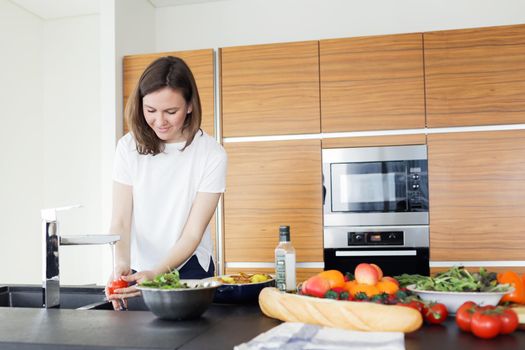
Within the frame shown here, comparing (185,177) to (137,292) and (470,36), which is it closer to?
(137,292)

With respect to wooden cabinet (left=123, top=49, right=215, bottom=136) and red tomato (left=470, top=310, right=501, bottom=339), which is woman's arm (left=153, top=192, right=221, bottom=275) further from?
wooden cabinet (left=123, top=49, right=215, bottom=136)

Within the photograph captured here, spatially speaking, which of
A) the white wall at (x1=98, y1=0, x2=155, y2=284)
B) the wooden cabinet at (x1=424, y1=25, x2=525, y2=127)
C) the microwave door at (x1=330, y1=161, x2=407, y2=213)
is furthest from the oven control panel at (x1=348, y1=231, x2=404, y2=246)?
the white wall at (x1=98, y1=0, x2=155, y2=284)

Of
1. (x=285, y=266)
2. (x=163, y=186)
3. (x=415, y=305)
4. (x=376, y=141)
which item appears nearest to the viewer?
(x=415, y=305)

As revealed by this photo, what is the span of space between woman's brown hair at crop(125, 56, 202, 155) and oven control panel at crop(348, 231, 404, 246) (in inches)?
60.3

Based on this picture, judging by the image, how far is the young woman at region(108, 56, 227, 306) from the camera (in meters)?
1.99

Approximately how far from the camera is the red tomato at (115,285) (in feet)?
5.24

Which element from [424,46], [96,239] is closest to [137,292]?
[96,239]

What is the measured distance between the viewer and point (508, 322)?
1.13 m

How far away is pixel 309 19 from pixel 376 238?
61.3 inches

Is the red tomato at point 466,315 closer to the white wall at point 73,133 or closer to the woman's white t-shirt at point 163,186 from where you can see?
the woman's white t-shirt at point 163,186

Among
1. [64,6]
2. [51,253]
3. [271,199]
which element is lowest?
[51,253]

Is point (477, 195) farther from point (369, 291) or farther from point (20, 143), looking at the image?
point (20, 143)

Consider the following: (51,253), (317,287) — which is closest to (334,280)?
(317,287)

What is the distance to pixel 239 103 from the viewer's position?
3.43 meters
